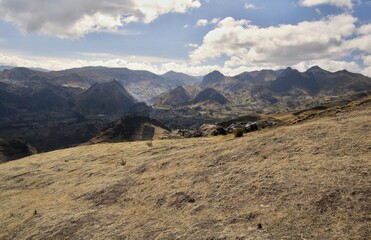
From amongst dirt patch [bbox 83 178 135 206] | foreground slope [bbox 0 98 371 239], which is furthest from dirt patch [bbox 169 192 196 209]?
dirt patch [bbox 83 178 135 206]

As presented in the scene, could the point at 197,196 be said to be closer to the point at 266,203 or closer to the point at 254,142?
the point at 266,203

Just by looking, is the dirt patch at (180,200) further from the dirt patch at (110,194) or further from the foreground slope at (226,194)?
the dirt patch at (110,194)

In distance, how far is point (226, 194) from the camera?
67.6 ft

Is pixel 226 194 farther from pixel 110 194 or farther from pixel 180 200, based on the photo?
pixel 110 194

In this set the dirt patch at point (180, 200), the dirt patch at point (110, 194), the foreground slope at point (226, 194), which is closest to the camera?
the foreground slope at point (226, 194)

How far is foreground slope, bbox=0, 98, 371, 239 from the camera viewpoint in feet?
53.1

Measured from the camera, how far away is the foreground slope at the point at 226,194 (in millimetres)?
16188

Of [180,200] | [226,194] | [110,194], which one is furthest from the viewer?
[110,194]

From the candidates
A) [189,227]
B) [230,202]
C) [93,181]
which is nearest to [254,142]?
[230,202]

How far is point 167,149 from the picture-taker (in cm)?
3722

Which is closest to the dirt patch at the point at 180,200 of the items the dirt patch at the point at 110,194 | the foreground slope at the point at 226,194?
the foreground slope at the point at 226,194

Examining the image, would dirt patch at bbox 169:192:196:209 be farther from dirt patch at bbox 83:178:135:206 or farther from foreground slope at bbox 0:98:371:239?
dirt patch at bbox 83:178:135:206

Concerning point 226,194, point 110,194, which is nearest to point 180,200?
point 226,194

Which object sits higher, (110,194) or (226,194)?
(226,194)
